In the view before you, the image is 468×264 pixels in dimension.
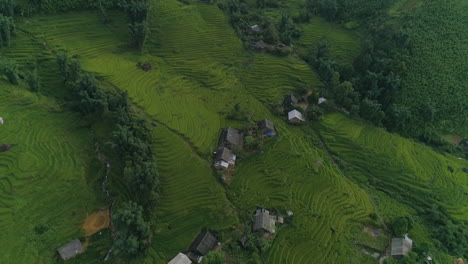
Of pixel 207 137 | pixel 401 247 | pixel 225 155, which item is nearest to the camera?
pixel 401 247

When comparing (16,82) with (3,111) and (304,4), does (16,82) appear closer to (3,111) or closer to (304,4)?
(3,111)

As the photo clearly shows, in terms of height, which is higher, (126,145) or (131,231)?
(126,145)

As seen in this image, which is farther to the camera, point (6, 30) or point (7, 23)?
point (6, 30)

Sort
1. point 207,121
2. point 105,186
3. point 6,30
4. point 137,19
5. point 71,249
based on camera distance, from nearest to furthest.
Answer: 1. point 71,249
2. point 105,186
3. point 207,121
4. point 6,30
5. point 137,19

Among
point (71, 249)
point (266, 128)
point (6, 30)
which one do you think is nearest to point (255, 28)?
point (266, 128)

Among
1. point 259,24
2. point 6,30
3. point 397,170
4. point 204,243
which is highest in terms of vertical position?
point 259,24

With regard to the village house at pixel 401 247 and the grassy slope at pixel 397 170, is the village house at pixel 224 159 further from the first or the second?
the village house at pixel 401 247

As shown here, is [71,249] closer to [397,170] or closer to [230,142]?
[230,142]
